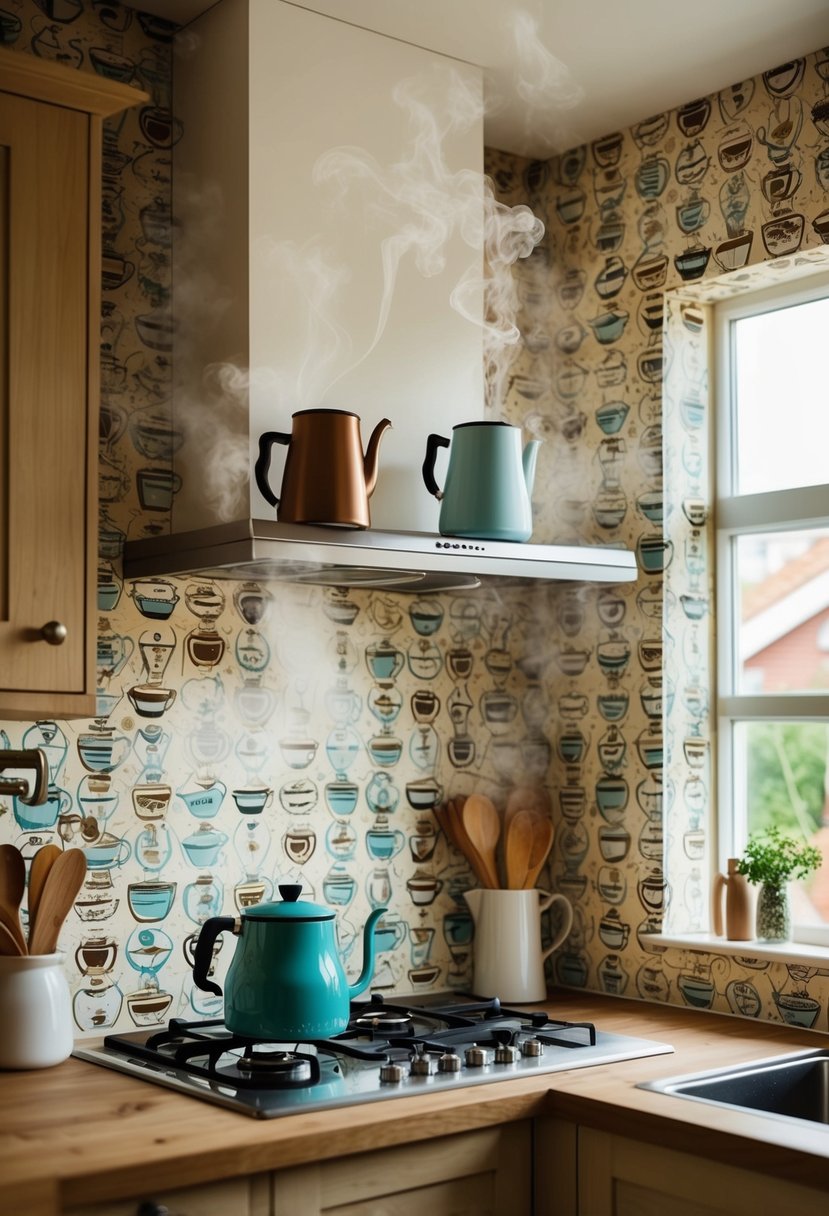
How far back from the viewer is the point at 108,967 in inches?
89.4

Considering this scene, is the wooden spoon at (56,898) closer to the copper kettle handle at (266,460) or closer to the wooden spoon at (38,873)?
the wooden spoon at (38,873)

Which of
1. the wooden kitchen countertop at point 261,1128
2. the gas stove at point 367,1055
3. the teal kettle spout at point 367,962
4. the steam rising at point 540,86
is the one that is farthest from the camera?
the steam rising at point 540,86

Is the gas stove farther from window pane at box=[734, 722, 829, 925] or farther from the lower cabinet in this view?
window pane at box=[734, 722, 829, 925]

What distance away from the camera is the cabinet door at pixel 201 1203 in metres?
1.56

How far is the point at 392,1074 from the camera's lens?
1906 millimetres

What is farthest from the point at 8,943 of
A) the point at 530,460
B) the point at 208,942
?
the point at 530,460

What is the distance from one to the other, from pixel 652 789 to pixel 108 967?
1.08 m

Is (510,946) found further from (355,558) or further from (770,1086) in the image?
(355,558)

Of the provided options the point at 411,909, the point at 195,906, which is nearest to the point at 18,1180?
the point at 195,906

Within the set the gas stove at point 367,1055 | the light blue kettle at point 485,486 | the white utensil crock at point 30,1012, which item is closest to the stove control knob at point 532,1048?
the gas stove at point 367,1055

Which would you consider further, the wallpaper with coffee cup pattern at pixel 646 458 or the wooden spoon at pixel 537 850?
the wooden spoon at pixel 537 850

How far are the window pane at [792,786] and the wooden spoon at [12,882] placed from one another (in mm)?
1397

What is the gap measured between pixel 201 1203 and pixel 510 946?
1094mm

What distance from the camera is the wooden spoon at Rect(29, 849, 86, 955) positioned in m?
2.09
